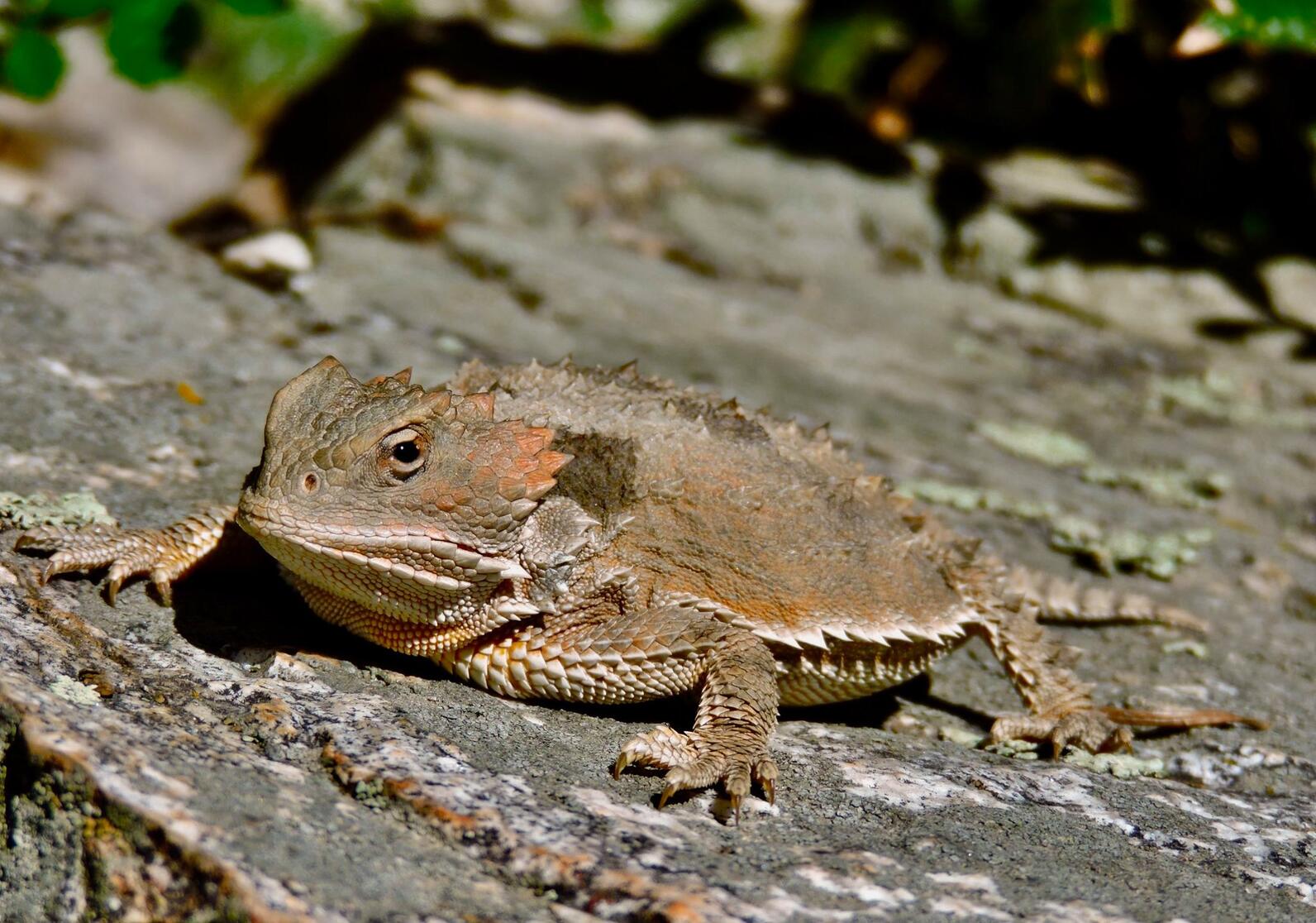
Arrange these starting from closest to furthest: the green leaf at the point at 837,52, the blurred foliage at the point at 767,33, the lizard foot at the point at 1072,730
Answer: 1. the lizard foot at the point at 1072,730
2. the blurred foliage at the point at 767,33
3. the green leaf at the point at 837,52

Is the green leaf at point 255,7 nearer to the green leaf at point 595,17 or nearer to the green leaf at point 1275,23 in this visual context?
the green leaf at point 1275,23

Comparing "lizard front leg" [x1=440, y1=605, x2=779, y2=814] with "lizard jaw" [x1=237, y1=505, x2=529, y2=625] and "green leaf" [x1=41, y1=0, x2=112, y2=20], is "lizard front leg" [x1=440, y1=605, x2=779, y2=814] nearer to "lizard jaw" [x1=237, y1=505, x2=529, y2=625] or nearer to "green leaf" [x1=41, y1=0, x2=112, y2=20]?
"lizard jaw" [x1=237, y1=505, x2=529, y2=625]

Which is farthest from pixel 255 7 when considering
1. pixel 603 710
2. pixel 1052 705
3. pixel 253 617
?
pixel 1052 705

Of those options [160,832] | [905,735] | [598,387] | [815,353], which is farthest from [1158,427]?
[160,832]

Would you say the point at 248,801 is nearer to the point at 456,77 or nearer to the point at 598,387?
the point at 598,387

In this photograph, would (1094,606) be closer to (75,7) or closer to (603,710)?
(603,710)

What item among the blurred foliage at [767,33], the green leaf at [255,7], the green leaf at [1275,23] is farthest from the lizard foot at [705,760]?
the blurred foliage at [767,33]
